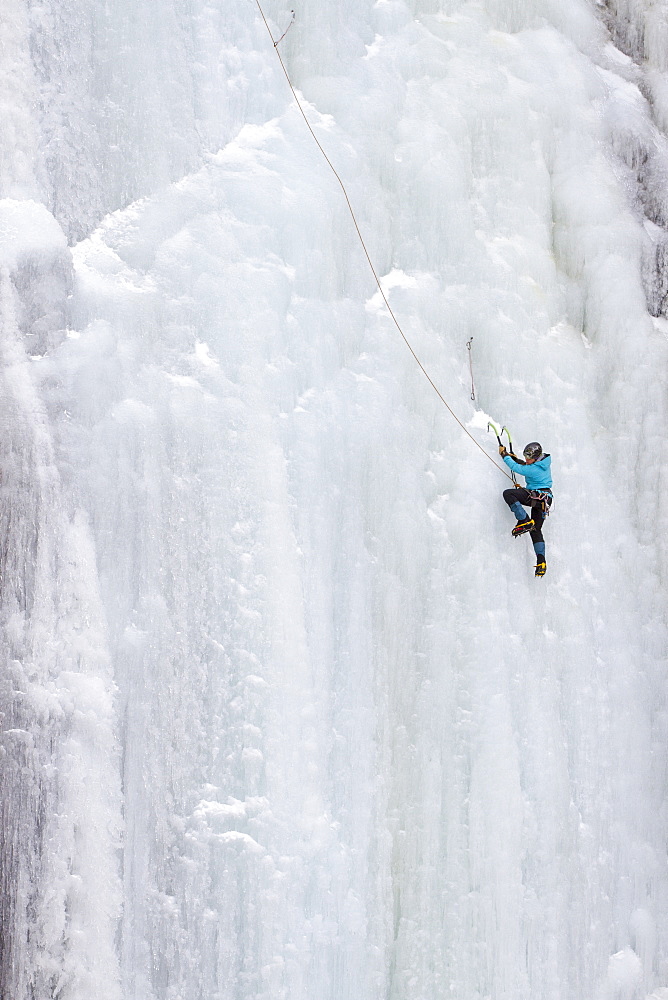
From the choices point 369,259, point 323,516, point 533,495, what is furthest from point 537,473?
point 369,259

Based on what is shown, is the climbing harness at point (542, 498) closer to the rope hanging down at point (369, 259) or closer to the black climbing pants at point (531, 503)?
the black climbing pants at point (531, 503)

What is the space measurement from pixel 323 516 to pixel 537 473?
3.62ft

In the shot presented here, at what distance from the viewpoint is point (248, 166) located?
5359mm

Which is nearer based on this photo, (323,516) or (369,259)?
(323,516)

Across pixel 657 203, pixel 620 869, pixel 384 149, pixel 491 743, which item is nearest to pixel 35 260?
pixel 384 149

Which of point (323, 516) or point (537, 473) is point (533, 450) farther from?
point (323, 516)

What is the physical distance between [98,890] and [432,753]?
1655 mm

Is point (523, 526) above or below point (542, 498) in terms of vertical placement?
below

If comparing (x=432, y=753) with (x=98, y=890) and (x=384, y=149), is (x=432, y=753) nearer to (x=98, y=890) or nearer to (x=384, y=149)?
(x=98, y=890)

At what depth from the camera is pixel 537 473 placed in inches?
216

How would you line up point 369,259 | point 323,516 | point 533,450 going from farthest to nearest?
point 369,259, point 533,450, point 323,516

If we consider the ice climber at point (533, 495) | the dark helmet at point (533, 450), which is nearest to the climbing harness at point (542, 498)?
the ice climber at point (533, 495)

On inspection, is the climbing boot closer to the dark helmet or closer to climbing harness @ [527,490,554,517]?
climbing harness @ [527,490,554,517]

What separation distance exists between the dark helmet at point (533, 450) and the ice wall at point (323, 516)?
0.88 feet
